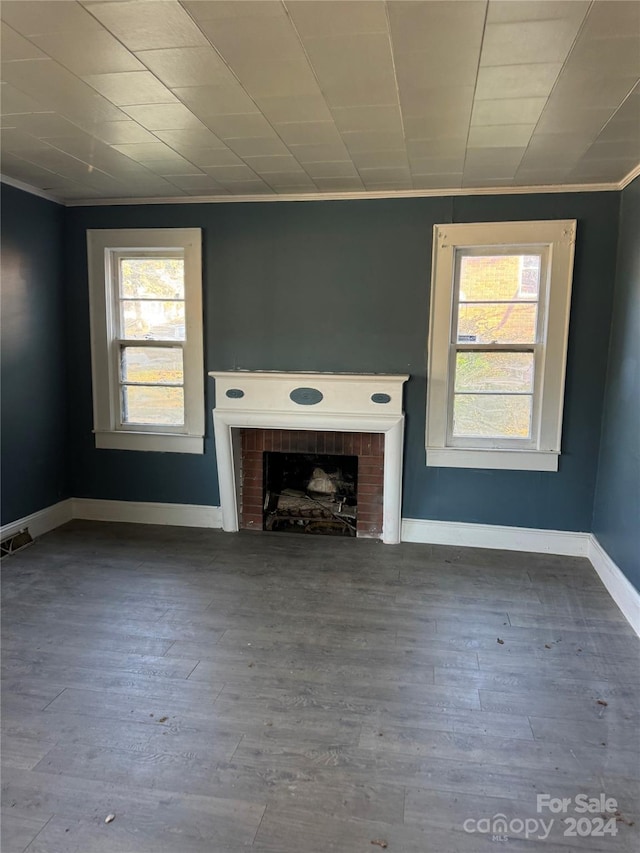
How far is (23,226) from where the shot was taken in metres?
3.74

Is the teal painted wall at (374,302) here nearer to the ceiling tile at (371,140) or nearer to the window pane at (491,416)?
the window pane at (491,416)

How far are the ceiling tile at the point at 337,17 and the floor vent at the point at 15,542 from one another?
3.52 m

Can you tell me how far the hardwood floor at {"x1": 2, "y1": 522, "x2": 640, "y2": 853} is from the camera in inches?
65.9

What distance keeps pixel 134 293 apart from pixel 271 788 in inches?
140

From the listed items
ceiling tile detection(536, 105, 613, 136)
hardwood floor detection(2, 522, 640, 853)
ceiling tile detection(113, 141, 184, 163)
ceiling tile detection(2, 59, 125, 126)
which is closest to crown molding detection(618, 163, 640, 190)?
ceiling tile detection(536, 105, 613, 136)

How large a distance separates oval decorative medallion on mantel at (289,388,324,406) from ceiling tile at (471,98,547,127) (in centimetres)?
194

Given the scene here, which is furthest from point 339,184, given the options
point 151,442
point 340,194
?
point 151,442

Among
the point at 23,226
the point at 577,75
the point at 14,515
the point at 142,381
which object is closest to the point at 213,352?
the point at 142,381

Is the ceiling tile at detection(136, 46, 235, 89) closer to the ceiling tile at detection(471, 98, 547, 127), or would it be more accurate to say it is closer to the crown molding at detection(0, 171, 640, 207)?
the ceiling tile at detection(471, 98, 547, 127)

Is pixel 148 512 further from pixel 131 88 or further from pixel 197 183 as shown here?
pixel 131 88

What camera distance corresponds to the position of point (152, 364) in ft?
13.9

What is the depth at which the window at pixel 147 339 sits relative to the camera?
408 centimetres

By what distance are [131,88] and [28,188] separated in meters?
1.91

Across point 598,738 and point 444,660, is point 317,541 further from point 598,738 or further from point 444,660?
point 598,738
